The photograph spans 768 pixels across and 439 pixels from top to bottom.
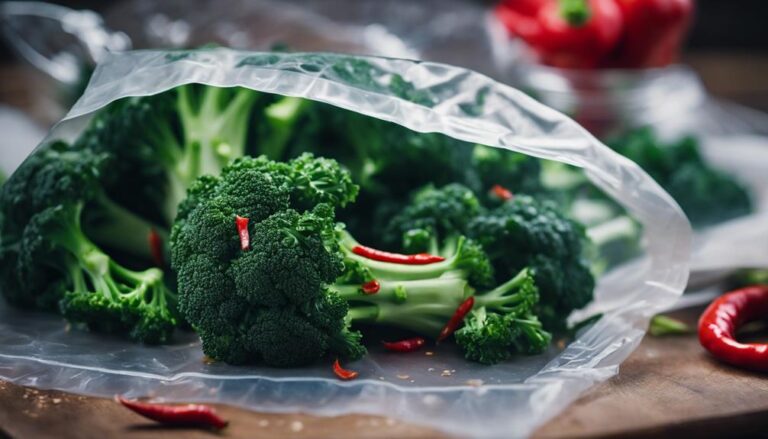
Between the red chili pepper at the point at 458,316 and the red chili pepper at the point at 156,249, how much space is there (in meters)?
0.50

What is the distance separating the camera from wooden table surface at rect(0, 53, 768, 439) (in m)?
1.02

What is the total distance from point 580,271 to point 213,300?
1.99 ft

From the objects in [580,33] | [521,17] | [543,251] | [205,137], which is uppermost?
[521,17]

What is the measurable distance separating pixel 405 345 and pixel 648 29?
1397mm

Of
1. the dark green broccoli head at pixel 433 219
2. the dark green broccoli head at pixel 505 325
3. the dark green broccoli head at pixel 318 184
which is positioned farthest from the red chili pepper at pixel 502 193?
the dark green broccoli head at pixel 318 184

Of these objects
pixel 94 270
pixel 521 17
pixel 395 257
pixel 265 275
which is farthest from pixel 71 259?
pixel 521 17

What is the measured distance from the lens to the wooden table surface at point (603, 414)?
3.34 feet

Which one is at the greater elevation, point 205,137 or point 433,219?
point 205,137

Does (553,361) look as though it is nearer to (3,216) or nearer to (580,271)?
(580,271)

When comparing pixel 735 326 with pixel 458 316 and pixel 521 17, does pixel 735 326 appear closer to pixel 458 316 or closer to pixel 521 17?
pixel 458 316

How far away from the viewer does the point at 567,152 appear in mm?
1286

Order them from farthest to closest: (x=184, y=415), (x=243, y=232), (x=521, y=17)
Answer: (x=521, y=17)
(x=243, y=232)
(x=184, y=415)

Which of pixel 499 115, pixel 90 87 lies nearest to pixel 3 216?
pixel 90 87

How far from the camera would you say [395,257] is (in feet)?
4.14
